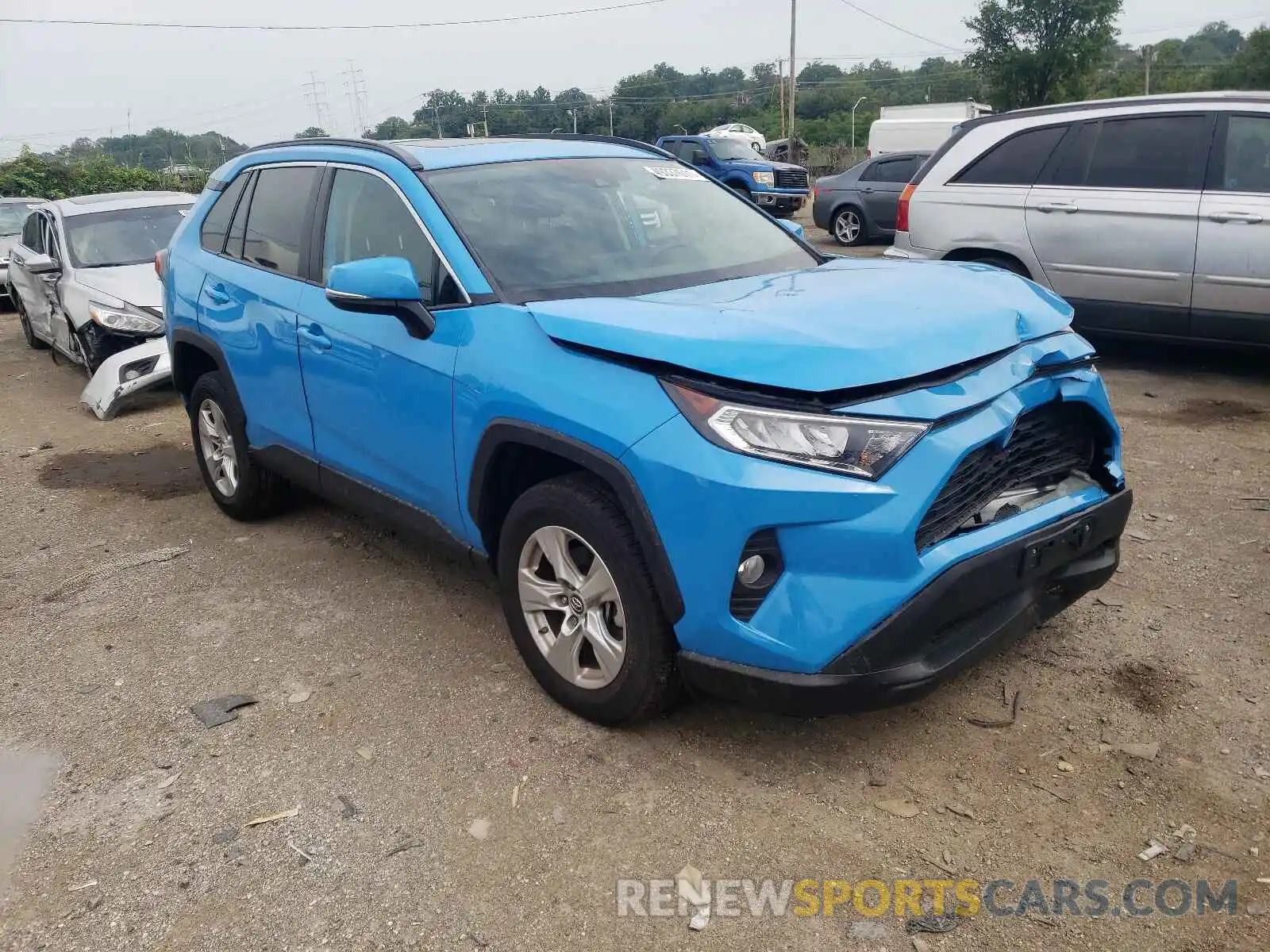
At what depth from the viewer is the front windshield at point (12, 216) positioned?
14438mm

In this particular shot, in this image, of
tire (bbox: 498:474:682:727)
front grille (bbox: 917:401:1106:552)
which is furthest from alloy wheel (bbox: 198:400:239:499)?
front grille (bbox: 917:401:1106:552)

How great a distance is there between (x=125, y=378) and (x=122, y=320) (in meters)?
0.84

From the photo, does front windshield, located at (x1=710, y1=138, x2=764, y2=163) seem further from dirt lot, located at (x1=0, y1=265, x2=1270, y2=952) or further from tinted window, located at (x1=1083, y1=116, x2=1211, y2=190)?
dirt lot, located at (x1=0, y1=265, x2=1270, y2=952)

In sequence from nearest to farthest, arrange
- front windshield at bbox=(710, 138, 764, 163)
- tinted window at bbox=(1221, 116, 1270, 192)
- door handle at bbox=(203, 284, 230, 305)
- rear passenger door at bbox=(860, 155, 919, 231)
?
door handle at bbox=(203, 284, 230, 305) < tinted window at bbox=(1221, 116, 1270, 192) < rear passenger door at bbox=(860, 155, 919, 231) < front windshield at bbox=(710, 138, 764, 163)

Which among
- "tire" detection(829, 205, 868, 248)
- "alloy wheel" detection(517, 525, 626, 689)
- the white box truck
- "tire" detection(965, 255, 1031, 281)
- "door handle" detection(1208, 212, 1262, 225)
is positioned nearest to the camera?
"alloy wheel" detection(517, 525, 626, 689)

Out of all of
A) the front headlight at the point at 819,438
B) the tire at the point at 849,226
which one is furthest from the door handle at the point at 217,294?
the tire at the point at 849,226

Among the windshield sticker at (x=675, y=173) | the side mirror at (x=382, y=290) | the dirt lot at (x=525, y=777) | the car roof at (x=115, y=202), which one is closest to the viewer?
the dirt lot at (x=525, y=777)

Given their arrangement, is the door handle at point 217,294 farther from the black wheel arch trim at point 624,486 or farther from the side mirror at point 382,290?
the black wheel arch trim at point 624,486

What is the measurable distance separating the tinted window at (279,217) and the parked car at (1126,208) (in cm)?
486

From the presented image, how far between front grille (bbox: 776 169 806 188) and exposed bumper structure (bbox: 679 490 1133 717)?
2053 centimetres

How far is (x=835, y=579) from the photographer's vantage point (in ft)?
8.17

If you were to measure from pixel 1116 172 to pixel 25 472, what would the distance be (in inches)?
294

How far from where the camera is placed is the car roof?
30.8 ft

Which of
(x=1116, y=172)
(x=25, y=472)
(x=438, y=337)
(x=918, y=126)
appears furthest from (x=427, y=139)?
(x=918, y=126)
